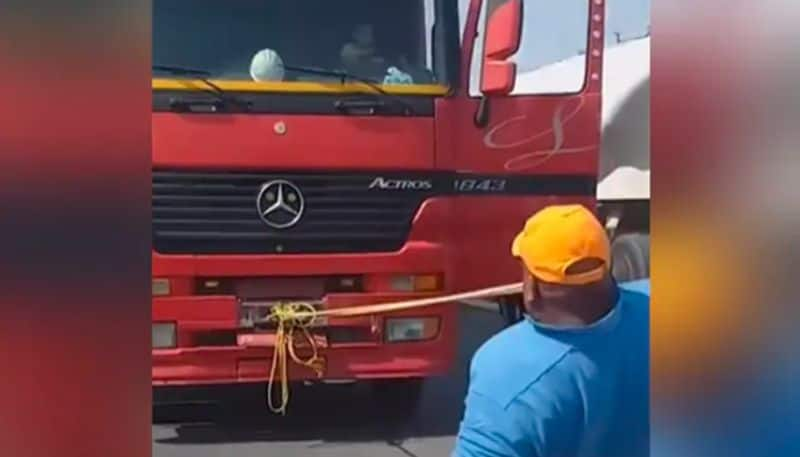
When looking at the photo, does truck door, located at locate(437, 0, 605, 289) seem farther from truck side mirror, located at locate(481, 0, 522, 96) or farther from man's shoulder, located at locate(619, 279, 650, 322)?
man's shoulder, located at locate(619, 279, 650, 322)

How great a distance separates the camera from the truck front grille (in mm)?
7656

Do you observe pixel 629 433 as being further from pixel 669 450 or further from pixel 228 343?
pixel 228 343

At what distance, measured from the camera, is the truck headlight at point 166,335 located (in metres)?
7.59

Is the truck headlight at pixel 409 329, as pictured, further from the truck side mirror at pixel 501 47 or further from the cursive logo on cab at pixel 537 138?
the truck side mirror at pixel 501 47

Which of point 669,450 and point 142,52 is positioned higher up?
point 142,52

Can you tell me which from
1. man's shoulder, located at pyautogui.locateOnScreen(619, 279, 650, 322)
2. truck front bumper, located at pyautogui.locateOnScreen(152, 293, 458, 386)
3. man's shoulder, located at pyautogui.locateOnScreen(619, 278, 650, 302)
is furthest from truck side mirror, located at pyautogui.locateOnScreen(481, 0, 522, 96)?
man's shoulder, located at pyautogui.locateOnScreen(619, 279, 650, 322)

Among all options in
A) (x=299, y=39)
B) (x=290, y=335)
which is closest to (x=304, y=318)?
(x=290, y=335)

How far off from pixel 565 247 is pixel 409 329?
16.5 ft

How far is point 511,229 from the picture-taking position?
7.91 metres

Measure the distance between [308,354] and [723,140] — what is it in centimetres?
627

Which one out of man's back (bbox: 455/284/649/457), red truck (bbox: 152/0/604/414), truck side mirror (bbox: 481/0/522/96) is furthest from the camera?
red truck (bbox: 152/0/604/414)

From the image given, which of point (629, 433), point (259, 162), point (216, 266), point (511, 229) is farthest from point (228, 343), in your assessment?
point (629, 433)

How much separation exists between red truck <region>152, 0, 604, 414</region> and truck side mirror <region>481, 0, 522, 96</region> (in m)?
0.01

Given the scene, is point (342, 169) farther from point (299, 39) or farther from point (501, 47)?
point (501, 47)
